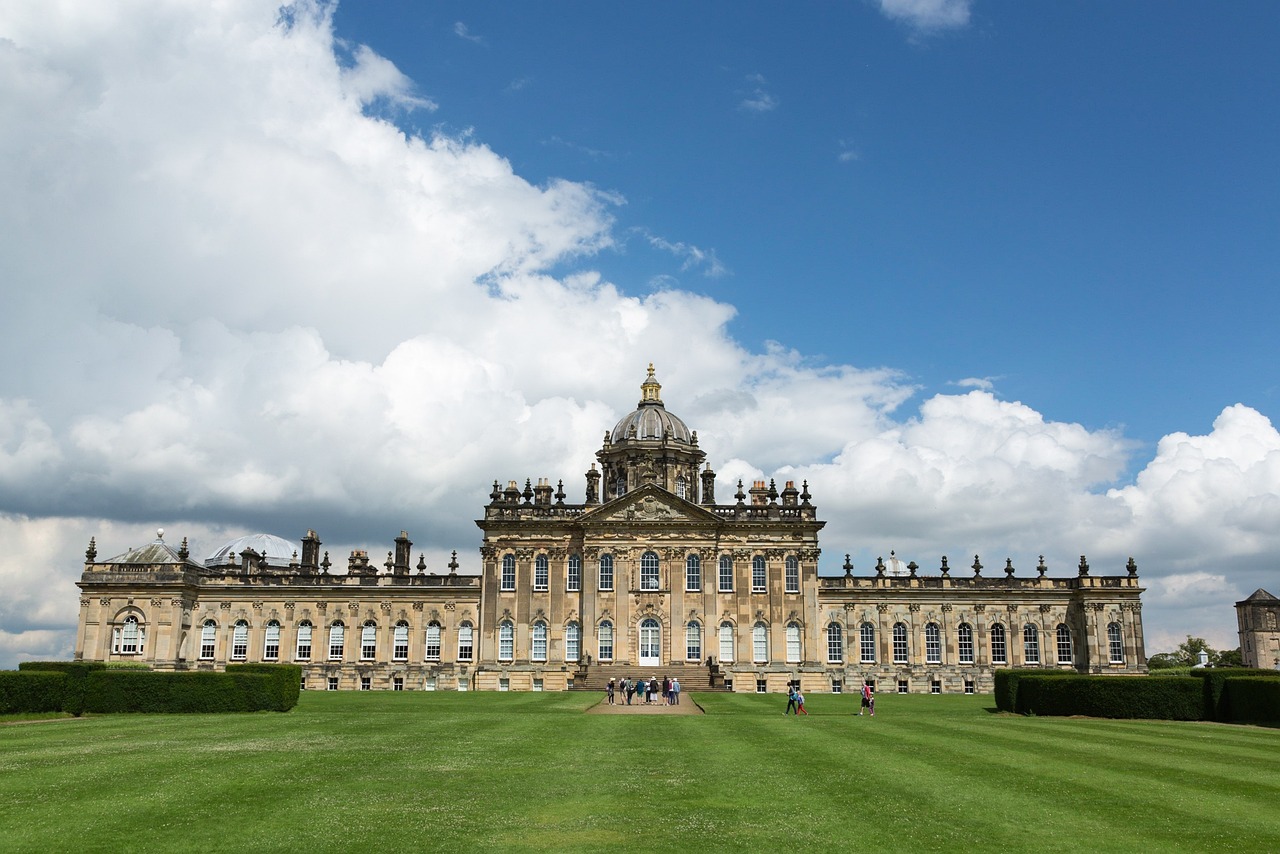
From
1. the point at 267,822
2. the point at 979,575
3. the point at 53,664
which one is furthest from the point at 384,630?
the point at 267,822

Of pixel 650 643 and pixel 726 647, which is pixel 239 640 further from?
pixel 726 647

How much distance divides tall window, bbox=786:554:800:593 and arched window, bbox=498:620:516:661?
58.8 ft

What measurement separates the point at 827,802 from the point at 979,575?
→ 55.8 m

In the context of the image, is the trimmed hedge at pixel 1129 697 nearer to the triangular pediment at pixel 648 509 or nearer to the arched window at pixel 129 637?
the triangular pediment at pixel 648 509

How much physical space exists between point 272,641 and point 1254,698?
56.8 m

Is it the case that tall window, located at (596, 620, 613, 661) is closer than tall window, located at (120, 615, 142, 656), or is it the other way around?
tall window, located at (596, 620, 613, 661)

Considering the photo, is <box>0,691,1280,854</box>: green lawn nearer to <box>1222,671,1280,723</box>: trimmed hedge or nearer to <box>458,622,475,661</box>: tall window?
<box>1222,671,1280,723</box>: trimmed hedge

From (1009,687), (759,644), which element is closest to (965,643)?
(759,644)

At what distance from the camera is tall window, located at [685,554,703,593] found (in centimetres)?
6538

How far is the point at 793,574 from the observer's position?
65.9m

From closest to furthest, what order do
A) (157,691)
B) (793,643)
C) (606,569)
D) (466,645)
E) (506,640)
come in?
1. (157,691)
2. (793,643)
3. (606,569)
4. (506,640)
5. (466,645)

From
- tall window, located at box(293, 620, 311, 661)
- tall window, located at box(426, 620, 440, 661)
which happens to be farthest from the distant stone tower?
tall window, located at box(293, 620, 311, 661)

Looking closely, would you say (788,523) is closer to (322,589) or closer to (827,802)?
(322,589)

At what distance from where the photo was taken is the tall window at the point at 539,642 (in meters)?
65.5
